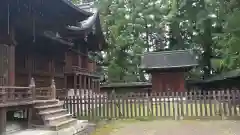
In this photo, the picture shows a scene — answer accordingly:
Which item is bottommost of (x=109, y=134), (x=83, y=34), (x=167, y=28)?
(x=109, y=134)

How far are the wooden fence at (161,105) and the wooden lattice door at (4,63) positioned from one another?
5598mm

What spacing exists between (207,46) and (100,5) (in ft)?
56.8

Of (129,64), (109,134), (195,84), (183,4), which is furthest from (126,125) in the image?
(129,64)

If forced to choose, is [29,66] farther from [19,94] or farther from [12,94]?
[12,94]

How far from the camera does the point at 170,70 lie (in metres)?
29.6

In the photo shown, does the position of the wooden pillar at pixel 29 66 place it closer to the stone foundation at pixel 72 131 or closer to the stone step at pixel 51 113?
the stone step at pixel 51 113

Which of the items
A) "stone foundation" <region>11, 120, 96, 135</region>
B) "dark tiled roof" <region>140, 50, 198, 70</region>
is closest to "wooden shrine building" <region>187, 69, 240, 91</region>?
"dark tiled roof" <region>140, 50, 198, 70</region>

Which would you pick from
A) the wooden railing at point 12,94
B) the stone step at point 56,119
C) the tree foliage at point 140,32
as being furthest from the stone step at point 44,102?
the tree foliage at point 140,32

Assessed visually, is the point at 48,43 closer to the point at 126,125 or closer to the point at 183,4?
the point at 126,125

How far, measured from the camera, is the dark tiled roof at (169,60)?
29.5 m

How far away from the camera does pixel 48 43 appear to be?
1485cm

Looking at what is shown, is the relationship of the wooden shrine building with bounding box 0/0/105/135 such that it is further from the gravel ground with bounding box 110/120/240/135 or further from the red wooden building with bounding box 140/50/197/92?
the red wooden building with bounding box 140/50/197/92

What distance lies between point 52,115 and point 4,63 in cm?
251

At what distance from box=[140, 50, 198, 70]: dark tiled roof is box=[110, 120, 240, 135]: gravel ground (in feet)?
55.0
